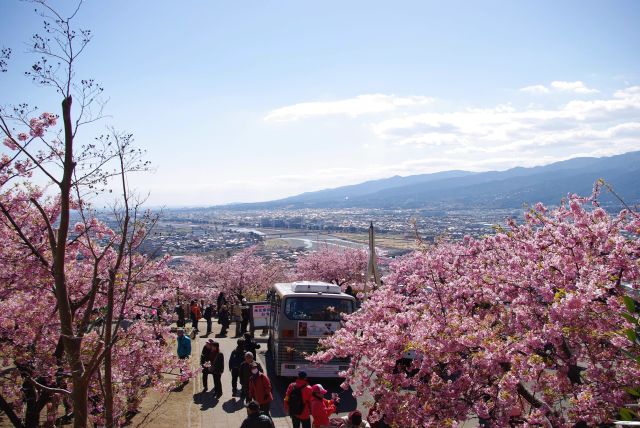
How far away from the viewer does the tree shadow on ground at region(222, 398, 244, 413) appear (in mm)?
12406

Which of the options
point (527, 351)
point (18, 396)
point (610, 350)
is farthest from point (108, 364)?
point (610, 350)

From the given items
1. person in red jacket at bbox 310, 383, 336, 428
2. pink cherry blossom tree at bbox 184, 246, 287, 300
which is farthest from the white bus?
pink cherry blossom tree at bbox 184, 246, 287, 300

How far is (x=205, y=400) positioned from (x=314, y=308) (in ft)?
12.8

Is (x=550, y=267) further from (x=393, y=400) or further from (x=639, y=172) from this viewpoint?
(x=639, y=172)

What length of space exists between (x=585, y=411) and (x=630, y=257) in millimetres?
2582

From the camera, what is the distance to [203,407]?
497 inches

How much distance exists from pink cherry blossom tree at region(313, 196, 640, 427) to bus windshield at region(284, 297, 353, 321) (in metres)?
5.26

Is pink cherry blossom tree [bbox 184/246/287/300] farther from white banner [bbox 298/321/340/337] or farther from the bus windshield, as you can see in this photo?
white banner [bbox 298/321/340/337]

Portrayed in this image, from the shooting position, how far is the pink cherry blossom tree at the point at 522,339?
5.65 m

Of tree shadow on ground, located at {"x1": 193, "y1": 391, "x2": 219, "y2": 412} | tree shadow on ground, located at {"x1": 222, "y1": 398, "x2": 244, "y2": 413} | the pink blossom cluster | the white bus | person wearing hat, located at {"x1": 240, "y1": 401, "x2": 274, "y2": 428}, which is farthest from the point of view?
the white bus

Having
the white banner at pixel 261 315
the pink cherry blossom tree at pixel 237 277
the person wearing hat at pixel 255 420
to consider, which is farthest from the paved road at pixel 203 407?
the pink cherry blossom tree at pixel 237 277

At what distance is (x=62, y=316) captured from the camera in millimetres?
4836

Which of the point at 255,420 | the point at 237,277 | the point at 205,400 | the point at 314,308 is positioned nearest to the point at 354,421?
the point at 255,420

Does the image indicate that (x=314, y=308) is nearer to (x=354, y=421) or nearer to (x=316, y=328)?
(x=316, y=328)
